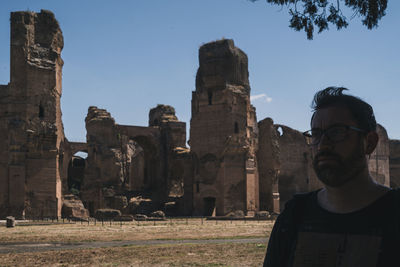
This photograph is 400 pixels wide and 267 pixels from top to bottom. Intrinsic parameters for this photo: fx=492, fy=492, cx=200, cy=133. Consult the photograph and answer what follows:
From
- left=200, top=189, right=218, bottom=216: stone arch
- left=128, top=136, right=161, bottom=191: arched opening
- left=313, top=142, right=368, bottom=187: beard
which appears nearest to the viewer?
left=313, top=142, right=368, bottom=187: beard

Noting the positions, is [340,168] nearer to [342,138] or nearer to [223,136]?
[342,138]

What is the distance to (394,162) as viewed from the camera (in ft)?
176

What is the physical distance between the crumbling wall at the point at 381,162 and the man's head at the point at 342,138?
48.7 metres

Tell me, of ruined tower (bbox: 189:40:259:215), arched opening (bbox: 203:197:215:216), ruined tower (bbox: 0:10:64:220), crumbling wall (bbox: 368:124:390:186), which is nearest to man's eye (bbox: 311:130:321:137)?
ruined tower (bbox: 0:10:64:220)

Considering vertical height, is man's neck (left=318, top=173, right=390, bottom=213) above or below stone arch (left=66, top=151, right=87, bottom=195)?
below

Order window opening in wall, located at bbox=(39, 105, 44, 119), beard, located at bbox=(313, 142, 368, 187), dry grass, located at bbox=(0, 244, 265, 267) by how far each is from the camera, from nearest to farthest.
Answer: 1. beard, located at bbox=(313, 142, 368, 187)
2. dry grass, located at bbox=(0, 244, 265, 267)
3. window opening in wall, located at bbox=(39, 105, 44, 119)

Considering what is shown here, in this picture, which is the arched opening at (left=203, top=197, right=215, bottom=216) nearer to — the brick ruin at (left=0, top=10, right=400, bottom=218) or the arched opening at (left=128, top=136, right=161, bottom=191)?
the brick ruin at (left=0, top=10, right=400, bottom=218)

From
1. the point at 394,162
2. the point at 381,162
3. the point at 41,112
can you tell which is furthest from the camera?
the point at 394,162

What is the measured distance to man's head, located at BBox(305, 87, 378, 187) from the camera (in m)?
1.96

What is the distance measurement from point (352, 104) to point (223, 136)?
3325 cm

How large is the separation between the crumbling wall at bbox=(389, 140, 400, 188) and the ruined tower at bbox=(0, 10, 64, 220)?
37481 millimetres

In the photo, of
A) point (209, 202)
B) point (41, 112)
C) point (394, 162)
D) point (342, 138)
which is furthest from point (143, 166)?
point (342, 138)

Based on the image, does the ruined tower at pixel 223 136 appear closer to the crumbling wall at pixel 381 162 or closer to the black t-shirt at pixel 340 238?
the crumbling wall at pixel 381 162

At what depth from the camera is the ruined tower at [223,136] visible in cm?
3484
